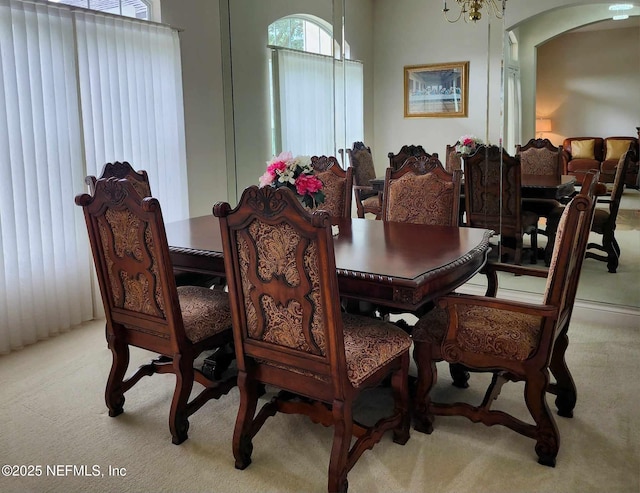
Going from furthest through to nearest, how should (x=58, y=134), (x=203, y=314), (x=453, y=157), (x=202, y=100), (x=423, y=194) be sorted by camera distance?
(x=202, y=100), (x=453, y=157), (x=58, y=134), (x=423, y=194), (x=203, y=314)

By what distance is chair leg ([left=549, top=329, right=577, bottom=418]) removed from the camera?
95.0 inches

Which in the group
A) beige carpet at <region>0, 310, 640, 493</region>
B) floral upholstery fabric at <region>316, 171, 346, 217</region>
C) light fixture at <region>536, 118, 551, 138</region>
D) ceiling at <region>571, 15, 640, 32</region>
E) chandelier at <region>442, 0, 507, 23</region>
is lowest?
beige carpet at <region>0, 310, 640, 493</region>

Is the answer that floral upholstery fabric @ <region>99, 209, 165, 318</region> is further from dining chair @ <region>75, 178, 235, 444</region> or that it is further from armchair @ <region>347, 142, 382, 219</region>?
armchair @ <region>347, 142, 382, 219</region>

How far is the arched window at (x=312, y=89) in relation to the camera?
4.87 meters

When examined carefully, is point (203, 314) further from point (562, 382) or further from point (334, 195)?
point (562, 382)

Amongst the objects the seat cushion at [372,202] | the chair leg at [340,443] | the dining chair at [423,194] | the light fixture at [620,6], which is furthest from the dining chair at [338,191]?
the light fixture at [620,6]

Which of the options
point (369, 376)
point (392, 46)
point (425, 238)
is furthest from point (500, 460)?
point (392, 46)

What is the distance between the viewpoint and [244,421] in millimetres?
2150

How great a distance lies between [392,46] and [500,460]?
11.1ft

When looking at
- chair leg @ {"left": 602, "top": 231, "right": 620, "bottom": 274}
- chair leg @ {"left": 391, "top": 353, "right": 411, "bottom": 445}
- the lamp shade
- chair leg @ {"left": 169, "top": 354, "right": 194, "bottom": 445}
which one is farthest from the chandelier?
chair leg @ {"left": 169, "top": 354, "right": 194, "bottom": 445}

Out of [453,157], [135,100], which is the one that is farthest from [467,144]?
[135,100]

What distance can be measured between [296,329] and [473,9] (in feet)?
10.4

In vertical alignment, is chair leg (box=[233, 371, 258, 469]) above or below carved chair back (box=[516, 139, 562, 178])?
below

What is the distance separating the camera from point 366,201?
4.38 meters
